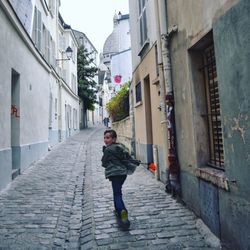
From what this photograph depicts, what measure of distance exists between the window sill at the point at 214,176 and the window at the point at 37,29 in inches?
364

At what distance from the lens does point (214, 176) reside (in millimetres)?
3754

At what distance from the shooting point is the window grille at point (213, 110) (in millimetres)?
4199

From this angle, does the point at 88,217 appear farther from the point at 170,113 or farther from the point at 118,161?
the point at 170,113

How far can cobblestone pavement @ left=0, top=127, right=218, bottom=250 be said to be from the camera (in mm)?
3834

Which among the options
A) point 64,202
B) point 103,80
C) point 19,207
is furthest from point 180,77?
point 103,80

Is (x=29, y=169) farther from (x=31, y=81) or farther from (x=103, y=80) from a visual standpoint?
(x=103, y=80)

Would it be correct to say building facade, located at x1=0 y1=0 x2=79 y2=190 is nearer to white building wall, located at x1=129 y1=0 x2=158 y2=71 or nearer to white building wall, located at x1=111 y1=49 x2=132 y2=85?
white building wall, located at x1=129 y1=0 x2=158 y2=71

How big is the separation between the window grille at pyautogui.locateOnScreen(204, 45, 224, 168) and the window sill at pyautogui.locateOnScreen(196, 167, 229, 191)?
18 cm

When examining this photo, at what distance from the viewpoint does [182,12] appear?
488 cm

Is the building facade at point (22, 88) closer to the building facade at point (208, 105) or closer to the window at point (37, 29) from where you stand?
the window at point (37, 29)

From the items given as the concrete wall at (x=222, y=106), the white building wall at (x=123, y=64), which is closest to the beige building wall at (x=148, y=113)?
the concrete wall at (x=222, y=106)

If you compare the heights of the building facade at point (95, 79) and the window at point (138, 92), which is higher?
the building facade at point (95, 79)

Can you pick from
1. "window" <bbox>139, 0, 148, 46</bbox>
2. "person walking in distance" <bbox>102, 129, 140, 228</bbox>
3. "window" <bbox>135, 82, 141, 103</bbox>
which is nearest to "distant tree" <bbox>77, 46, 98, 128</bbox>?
"window" <bbox>135, 82, 141, 103</bbox>

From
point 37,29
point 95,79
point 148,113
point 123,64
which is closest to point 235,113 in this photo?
point 148,113
